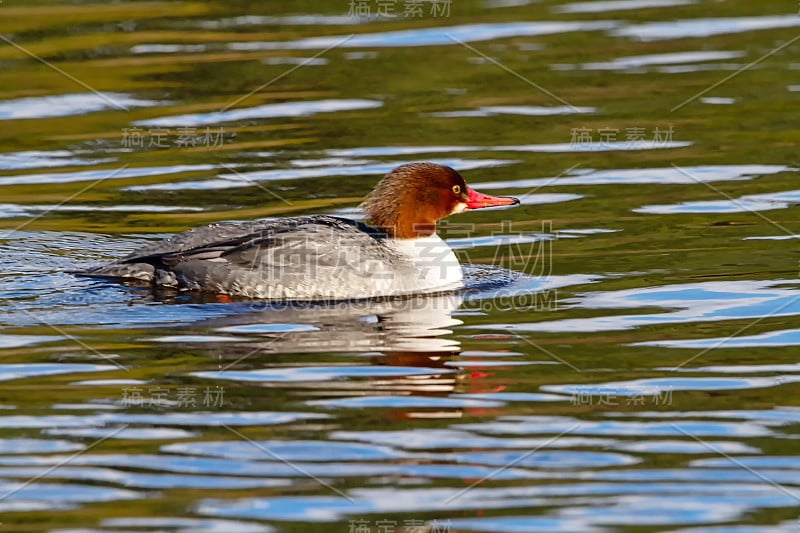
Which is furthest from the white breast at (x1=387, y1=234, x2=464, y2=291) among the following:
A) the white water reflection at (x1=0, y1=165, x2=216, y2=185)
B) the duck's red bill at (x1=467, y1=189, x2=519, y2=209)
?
the white water reflection at (x1=0, y1=165, x2=216, y2=185)

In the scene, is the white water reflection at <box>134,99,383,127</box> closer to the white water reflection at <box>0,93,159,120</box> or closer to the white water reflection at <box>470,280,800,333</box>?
the white water reflection at <box>0,93,159,120</box>

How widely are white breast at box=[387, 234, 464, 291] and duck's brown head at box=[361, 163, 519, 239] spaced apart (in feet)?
0.41

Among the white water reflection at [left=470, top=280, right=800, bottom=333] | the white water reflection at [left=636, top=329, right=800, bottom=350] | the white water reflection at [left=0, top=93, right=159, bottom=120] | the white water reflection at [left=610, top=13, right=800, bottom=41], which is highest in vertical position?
the white water reflection at [left=610, top=13, right=800, bottom=41]

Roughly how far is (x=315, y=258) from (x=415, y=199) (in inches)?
50.0

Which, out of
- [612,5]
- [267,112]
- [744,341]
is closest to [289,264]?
[744,341]

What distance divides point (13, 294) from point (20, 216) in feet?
10.0

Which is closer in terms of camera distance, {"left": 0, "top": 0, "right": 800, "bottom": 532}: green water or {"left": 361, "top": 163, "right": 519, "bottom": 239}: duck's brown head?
{"left": 0, "top": 0, "right": 800, "bottom": 532}: green water

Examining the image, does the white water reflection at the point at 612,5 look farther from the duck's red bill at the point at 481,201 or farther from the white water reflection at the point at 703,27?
the duck's red bill at the point at 481,201

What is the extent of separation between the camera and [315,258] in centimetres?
1160

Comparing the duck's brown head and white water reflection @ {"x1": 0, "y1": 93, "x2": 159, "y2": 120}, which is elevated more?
white water reflection @ {"x1": 0, "y1": 93, "x2": 159, "y2": 120}

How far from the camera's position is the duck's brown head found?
12250 millimetres

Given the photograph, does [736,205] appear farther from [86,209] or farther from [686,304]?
[86,209]

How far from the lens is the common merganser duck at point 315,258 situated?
457 inches

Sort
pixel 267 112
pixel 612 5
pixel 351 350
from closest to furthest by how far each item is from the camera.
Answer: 1. pixel 351 350
2. pixel 267 112
3. pixel 612 5
